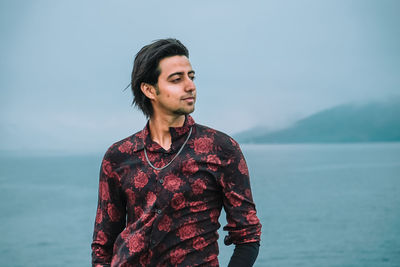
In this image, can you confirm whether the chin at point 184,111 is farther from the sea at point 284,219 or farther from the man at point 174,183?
the sea at point 284,219

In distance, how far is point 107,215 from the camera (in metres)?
2.05

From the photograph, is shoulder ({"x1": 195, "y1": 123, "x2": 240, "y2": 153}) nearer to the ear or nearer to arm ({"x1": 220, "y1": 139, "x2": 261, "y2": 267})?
arm ({"x1": 220, "y1": 139, "x2": 261, "y2": 267})

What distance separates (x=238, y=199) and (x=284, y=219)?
6375cm

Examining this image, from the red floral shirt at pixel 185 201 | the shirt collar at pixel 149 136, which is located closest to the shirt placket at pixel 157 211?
the red floral shirt at pixel 185 201

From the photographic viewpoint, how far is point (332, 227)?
66.1 meters

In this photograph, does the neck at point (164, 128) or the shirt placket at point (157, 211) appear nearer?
the shirt placket at point (157, 211)

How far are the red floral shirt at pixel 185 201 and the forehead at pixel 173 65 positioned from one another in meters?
0.23

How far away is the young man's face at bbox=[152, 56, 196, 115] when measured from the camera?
1908mm

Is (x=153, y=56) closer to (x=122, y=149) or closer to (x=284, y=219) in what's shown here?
(x=122, y=149)

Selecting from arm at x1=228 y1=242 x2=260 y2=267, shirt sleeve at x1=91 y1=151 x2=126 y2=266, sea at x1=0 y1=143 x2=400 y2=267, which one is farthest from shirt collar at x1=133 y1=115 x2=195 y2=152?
sea at x1=0 y1=143 x2=400 y2=267

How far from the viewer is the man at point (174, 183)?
6.02ft

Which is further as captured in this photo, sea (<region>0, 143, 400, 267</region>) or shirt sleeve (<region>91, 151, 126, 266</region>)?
sea (<region>0, 143, 400, 267</region>)

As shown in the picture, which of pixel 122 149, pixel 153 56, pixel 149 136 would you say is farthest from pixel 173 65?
pixel 122 149

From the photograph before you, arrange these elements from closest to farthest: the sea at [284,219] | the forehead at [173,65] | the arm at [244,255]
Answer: the arm at [244,255], the forehead at [173,65], the sea at [284,219]
